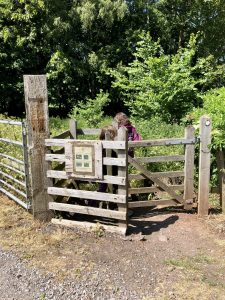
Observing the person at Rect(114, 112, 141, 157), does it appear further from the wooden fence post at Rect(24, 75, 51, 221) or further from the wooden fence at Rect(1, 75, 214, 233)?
the wooden fence post at Rect(24, 75, 51, 221)

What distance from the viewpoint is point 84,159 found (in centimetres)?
536

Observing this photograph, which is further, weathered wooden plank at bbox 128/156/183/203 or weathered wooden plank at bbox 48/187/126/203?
weathered wooden plank at bbox 128/156/183/203

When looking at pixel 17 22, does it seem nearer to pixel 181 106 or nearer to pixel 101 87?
pixel 101 87

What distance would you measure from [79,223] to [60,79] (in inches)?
597

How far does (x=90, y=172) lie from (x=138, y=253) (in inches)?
54.8

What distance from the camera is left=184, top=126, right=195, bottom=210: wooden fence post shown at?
19.4ft

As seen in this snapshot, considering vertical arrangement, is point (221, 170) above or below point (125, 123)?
below

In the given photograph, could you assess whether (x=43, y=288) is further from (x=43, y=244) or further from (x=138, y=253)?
(x=138, y=253)

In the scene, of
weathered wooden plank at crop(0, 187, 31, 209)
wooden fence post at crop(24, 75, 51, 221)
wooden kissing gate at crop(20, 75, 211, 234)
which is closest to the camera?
wooden kissing gate at crop(20, 75, 211, 234)

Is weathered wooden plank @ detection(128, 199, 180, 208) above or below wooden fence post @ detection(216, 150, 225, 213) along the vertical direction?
below

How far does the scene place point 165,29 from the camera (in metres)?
21.0

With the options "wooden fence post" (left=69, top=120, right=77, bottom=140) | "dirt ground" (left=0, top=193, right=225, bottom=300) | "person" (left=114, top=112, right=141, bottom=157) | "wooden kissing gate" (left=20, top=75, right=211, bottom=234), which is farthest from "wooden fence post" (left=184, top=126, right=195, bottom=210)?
"wooden fence post" (left=69, top=120, right=77, bottom=140)

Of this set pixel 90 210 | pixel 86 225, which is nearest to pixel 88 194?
pixel 90 210

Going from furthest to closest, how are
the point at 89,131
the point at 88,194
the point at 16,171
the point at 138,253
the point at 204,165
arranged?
1. the point at 89,131
2. the point at 16,171
3. the point at 204,165
4. the point at 88,194
5. the point at 138,253
